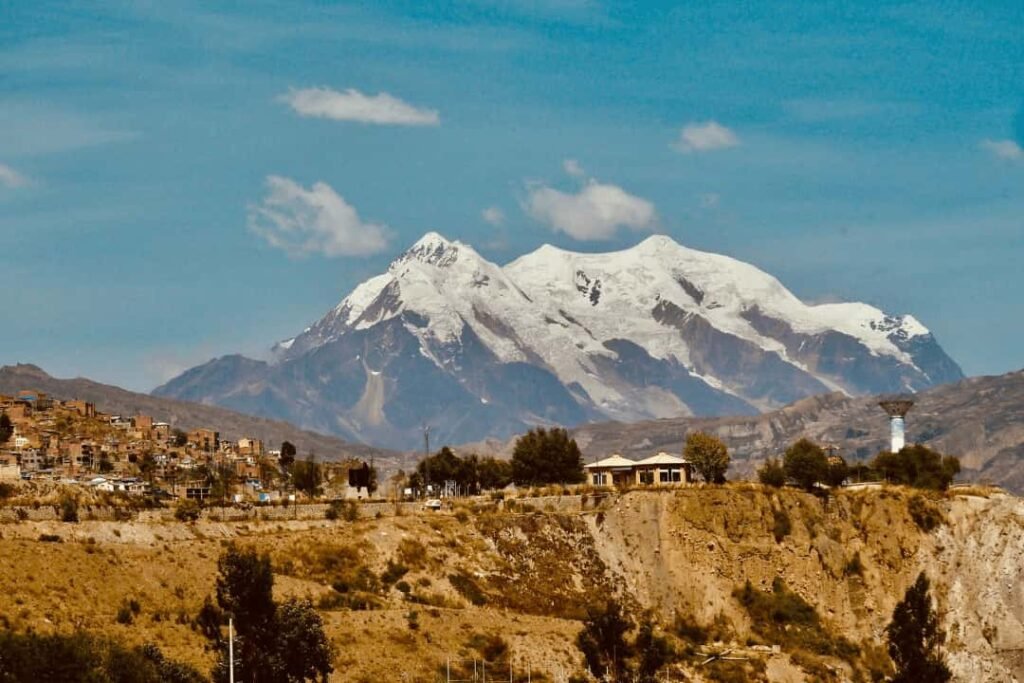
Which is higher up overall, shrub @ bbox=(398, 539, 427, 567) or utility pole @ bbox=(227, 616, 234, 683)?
shrub @ bbox=(398, 539, 427, 567)

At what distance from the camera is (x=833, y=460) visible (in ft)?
607

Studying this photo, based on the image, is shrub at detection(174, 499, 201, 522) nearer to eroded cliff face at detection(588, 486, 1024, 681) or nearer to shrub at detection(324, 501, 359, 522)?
shrub at detection(324, 501, 359, 522)

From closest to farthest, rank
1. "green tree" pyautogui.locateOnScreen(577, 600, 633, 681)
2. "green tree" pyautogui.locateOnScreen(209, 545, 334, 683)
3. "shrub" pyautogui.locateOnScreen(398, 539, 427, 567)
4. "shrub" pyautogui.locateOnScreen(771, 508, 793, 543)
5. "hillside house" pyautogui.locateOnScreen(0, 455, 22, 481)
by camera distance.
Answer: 1. "green tree" pyautogui.locateOnScreen(209, 545, 334, 683)
2. "green tree" pyautogui.locateOnScreen(577, 600, 633, 681)
3. "shrub" pyautogui.locateOnScreen(398, 539, 427, 567)
4. "shrub" pyautogui.locateOnScreen(771, 508, 793, 543)
5. "hillside house" pyautogui.locateOnScreen(0, 455, 22, 481)

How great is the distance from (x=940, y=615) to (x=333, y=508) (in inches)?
1763

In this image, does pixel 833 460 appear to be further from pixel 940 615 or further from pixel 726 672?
pixel 726 672

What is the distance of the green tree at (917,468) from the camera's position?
166 meters

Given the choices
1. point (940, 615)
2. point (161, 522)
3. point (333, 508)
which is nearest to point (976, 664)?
point (940, 615)

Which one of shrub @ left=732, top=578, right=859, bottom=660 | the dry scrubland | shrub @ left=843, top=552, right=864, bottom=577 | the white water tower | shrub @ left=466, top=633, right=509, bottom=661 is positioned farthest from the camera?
the white water tower

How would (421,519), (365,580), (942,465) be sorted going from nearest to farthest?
(365,580)
(421,519)
(942,465)

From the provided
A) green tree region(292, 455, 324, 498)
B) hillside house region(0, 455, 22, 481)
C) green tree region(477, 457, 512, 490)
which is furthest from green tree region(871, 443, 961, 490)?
hillside house region(0, 455, 22, 481)

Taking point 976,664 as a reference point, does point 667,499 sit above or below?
above

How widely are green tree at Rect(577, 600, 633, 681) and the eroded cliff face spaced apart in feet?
77.4

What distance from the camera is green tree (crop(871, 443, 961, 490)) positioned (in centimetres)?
16625

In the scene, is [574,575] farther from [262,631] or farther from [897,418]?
[897,418]
